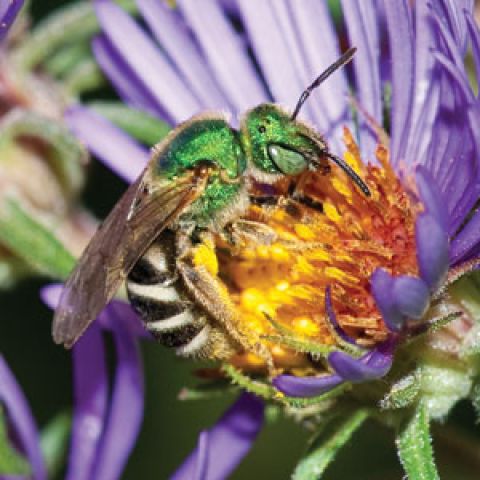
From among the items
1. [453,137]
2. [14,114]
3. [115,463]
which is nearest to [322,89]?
[453,137]

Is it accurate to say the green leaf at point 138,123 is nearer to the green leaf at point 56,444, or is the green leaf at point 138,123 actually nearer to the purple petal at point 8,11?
the purple petal at point 8,11

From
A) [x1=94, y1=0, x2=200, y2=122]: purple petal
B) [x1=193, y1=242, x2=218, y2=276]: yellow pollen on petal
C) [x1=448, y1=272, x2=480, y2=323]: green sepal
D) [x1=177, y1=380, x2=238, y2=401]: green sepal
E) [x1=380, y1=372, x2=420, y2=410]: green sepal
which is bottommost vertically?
[x1=177, y1=380, x2=238, y2=401]: green sepal

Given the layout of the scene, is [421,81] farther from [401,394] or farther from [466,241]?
[401,394]

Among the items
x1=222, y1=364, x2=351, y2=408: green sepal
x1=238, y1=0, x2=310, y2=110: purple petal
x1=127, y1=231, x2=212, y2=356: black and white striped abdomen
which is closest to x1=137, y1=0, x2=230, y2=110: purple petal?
x1=238, y1=0, x2=310, y2=110: purple petal

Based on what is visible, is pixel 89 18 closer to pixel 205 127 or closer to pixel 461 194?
pixel 205 127

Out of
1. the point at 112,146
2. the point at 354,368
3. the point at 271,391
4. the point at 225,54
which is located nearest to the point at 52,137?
the point at 112,146

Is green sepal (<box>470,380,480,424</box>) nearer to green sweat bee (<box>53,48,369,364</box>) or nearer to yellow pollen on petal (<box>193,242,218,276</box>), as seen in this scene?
green sweat bee (<box>53,48,369,364</box>)
